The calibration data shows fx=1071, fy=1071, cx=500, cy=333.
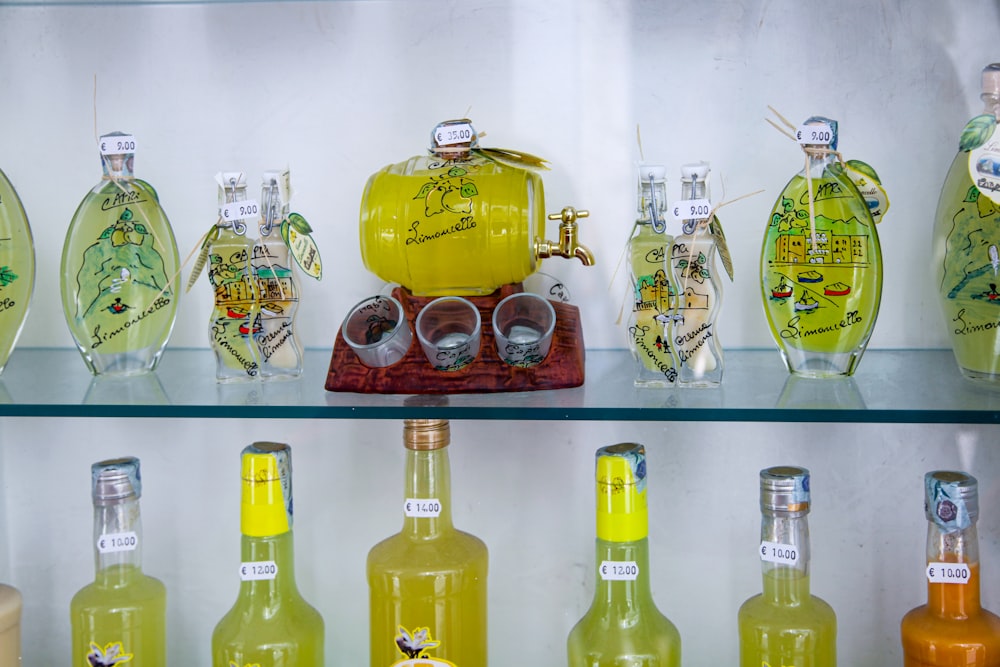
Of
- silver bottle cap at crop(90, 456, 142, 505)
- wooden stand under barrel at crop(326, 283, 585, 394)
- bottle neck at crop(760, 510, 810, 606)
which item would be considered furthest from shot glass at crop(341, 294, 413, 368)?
bottle neck at crop(760, 510, 810, 606)

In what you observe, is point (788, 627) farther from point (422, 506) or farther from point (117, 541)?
point (117, 541)

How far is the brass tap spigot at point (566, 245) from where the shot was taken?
3.07 ft

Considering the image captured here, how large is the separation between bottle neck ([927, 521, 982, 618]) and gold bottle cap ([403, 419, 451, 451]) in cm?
42

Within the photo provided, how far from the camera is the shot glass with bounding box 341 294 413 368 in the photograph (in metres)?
0.91

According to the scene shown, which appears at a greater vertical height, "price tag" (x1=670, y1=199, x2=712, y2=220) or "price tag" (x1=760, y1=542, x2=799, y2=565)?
"price tag" (x1=670, y1=199, x2=712, y2=220)

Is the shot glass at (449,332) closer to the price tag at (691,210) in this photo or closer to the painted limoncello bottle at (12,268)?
the price tag at (691,210)

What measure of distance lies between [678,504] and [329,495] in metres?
0.37

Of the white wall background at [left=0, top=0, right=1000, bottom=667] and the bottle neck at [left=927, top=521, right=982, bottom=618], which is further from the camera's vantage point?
the white wall background at [left=0, top=0, right=1000, bottom=667]

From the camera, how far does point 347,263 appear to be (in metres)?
1.11

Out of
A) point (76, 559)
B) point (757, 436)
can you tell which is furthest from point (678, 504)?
point (76, 559)

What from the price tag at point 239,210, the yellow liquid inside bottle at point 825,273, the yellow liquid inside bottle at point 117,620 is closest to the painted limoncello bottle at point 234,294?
the price tag at point 239,210

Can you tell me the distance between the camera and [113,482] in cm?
94

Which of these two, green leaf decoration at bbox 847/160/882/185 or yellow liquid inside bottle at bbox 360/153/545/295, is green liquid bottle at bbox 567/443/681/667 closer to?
yellow liquid inside bottle at bbox 360/153/545/295

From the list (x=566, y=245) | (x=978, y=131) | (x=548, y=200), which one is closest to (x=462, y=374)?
(x=566, y=245)
